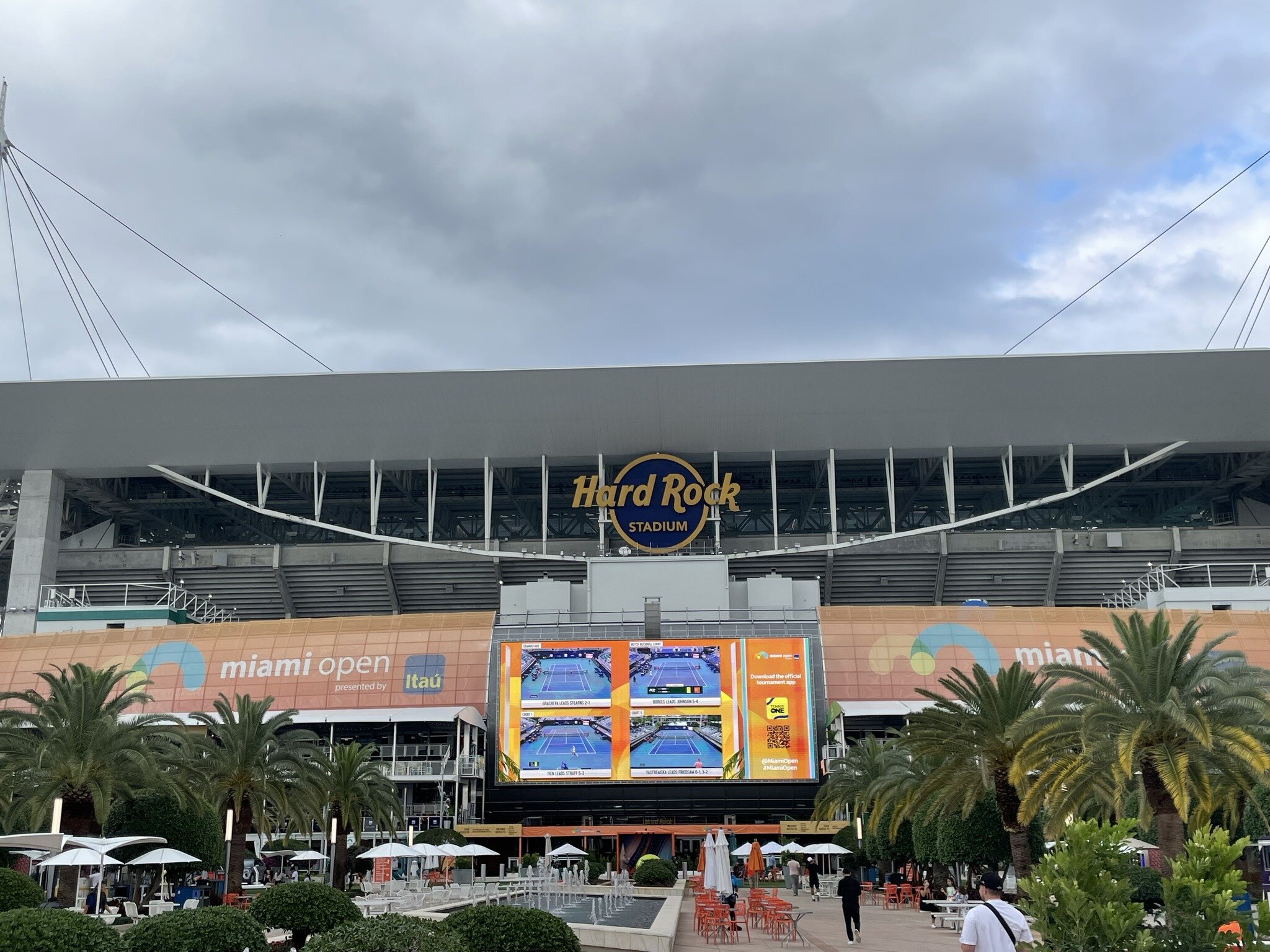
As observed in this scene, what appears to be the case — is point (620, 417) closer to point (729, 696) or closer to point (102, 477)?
point (729, 696)

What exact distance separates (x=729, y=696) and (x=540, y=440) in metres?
20.9

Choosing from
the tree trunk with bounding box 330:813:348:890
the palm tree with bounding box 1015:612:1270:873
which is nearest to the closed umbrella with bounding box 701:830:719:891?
the palm tree with bounding box 1015:612:1270:873

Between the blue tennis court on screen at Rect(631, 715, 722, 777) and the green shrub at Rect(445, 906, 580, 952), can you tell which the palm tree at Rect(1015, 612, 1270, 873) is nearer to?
the green shrub at Rect(445, 906, 580, 952)

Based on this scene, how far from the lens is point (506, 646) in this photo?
64562 mm

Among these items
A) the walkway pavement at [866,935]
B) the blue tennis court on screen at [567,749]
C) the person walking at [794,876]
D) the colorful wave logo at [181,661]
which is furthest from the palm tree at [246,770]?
the colorful wave logo at [181,661]

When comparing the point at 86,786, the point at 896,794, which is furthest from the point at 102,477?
the point at 896,794

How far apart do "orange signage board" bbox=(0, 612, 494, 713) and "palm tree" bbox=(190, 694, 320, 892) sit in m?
27.8

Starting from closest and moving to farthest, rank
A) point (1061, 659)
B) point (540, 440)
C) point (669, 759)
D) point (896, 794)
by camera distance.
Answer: point (896, 794), point (669, 759), point (1061, 659), point (540, 440)

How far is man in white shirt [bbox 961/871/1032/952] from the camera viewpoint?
11258mm

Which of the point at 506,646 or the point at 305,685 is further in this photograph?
the point at 305,685

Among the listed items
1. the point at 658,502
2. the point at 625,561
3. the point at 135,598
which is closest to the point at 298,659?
the point at 135,598

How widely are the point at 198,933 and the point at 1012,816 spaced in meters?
21.8

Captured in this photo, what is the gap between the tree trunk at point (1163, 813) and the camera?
26031 millimetres

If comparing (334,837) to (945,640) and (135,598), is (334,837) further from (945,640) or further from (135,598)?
(135,598)
